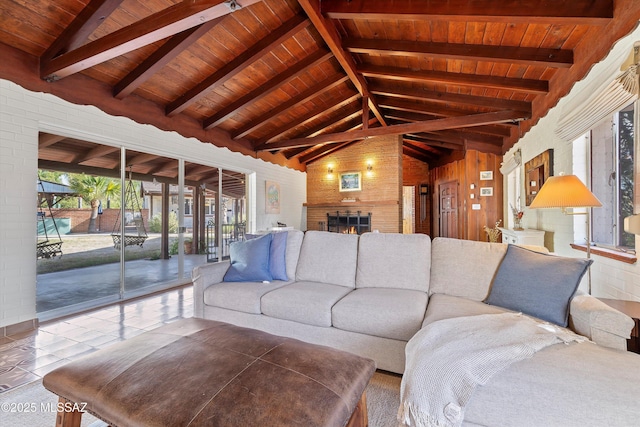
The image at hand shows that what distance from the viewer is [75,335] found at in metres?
2.55

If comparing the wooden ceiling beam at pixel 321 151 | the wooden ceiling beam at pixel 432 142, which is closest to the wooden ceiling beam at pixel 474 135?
the wooden ceiling beam at pixel 432 142

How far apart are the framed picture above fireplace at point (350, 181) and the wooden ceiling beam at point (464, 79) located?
340 cm

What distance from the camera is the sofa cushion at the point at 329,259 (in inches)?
98.5

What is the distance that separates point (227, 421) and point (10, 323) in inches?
125

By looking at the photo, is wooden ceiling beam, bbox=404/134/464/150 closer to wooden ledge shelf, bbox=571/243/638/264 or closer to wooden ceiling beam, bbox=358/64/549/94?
wooden ceiling beam, bbox=358/64/549/94

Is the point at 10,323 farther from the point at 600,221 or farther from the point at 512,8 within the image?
the point at 600,221

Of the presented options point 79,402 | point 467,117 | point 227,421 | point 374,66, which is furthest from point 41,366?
point 467,117

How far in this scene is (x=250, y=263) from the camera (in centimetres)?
261

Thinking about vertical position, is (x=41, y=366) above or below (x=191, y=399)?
below

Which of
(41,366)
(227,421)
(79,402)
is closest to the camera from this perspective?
(227,421)

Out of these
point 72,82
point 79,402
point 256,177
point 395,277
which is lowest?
point 79,402

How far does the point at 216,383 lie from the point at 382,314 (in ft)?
3.80

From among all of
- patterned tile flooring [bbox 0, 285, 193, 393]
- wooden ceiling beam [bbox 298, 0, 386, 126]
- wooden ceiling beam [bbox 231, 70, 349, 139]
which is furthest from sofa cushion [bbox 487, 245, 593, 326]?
wooden ceiling beam [bbox 231, 70, 349, 139]

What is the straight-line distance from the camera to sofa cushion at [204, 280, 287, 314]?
2.30 m
